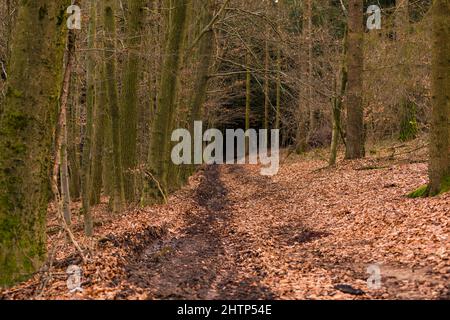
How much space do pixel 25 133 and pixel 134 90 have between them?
9.04 metres

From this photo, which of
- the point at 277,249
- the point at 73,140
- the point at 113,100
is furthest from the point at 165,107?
the point at 277,249

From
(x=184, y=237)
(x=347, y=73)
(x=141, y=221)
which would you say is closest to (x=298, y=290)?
(x=184, y=237)

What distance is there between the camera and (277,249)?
9578mm

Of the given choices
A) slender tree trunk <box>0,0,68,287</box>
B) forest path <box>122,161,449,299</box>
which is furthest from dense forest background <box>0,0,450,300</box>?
forest path <box>122,161,449,299</box>

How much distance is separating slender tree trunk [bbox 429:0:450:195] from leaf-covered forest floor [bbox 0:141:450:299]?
0.60 m

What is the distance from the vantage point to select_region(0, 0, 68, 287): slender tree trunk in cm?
652

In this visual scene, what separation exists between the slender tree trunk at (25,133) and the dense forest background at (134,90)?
0.01 meters

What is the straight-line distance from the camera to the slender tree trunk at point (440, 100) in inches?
411

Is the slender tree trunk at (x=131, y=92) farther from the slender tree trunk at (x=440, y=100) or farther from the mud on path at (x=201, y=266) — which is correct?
the slender tree trunk at (x=440, y=100)

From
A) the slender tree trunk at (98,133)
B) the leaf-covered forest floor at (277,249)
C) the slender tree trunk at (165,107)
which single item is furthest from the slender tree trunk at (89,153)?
the slender tree trunk at (165,107)

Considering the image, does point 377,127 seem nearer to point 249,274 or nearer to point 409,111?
point 409,111

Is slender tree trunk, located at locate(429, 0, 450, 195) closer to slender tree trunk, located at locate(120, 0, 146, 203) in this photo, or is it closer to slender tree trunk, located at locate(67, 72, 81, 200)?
slender tree trunk, located at locate(120, 0, 146, 203)

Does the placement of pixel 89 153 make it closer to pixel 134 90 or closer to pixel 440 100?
pixel 134 90

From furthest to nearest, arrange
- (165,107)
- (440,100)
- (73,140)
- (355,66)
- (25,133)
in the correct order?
1. (73,140)
2. (355,66)
3. (165,107)
4. (440,100)
5. (25,133)
